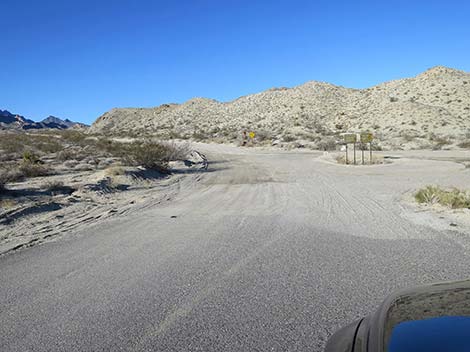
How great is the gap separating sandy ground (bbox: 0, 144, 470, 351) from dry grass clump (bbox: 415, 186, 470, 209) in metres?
0.40

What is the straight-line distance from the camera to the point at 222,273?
6.18 meters

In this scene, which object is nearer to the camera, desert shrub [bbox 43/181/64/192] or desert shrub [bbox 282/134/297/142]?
desert shrub [bbox 43/181/64/192]

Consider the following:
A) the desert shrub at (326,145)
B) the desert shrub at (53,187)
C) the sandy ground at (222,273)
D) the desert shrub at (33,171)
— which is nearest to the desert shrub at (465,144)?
the desert shrub at (326,145)

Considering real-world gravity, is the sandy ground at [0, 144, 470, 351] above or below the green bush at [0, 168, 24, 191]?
below

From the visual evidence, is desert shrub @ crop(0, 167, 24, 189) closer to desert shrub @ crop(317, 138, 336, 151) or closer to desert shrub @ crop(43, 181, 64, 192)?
desert shrub @ crop(43, 181, 64, 192)

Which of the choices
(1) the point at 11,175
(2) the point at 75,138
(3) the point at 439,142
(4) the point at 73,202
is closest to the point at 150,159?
(1) the point at 11,175

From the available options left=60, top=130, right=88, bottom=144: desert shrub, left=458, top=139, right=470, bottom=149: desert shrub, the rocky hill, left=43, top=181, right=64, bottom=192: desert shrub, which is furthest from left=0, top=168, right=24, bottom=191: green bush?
left=458, top=139, right=470, bottom=149: desert shrub

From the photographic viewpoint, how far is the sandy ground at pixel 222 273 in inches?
171

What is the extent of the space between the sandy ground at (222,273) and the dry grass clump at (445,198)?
0.40m

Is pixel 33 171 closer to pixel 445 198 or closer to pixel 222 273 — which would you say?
pixel 222 273

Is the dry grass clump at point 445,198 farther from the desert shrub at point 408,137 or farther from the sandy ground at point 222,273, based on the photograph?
the desert shrub at point 408,137

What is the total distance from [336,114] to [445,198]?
69.0m

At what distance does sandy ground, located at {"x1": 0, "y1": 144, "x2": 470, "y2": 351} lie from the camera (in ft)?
14.3

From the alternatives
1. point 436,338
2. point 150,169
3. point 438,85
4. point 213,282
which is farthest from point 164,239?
point 438,85
